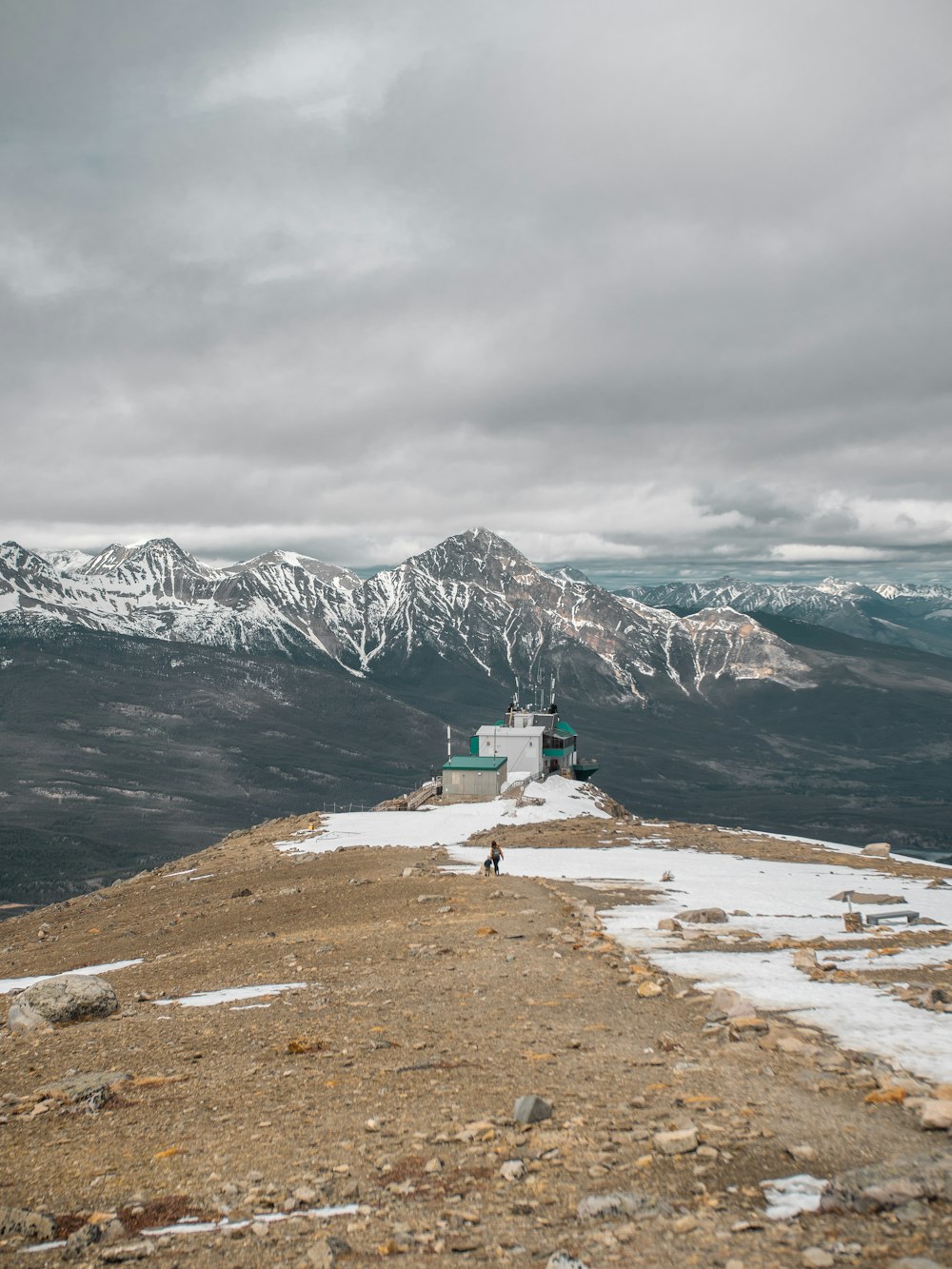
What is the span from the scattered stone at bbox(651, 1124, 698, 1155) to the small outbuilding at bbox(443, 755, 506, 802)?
225 ft

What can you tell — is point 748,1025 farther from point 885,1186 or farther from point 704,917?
point 704,917

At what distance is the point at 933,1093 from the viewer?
9141mm

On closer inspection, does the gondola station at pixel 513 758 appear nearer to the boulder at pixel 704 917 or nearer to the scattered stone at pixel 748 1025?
the boulder at pixel 704 917

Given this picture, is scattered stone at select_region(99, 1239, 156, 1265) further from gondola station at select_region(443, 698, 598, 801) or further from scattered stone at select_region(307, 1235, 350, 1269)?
gondola station at select_region(443, 698, 598, 801)

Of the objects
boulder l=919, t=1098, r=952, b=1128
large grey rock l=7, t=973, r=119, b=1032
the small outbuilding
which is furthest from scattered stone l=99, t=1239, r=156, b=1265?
the small outbuilding

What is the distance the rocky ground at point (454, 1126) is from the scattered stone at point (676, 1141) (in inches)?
1.3

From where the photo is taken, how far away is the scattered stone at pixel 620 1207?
6.72m

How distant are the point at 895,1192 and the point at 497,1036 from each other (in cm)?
687

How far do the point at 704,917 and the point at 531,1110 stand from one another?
1465 cm

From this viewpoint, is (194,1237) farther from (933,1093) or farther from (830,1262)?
(933,1093)

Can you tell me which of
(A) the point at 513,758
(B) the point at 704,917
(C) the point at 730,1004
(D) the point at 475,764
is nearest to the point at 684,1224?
(C) the point at 730,1004

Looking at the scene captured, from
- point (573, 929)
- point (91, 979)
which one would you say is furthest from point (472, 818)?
point (91, 979)

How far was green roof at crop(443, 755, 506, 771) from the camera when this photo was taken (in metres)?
77.4

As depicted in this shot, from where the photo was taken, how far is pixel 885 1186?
662 centimetres
